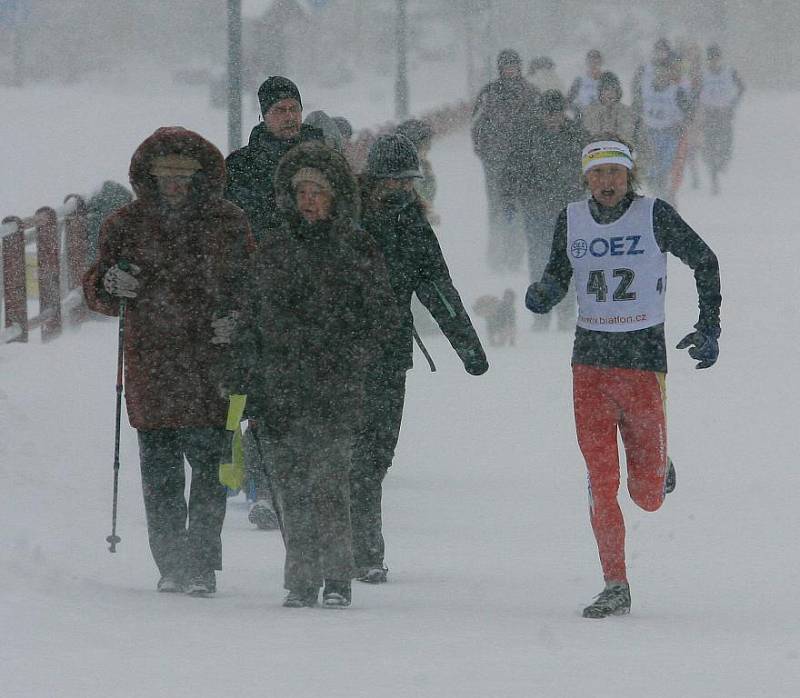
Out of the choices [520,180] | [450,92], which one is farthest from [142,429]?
[450,92]

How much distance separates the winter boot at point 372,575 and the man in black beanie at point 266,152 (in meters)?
0.96

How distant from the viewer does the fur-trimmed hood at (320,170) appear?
640 cm

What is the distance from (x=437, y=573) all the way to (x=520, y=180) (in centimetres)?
786

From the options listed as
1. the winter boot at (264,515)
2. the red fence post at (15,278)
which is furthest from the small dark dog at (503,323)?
the winter boot at (264,515)

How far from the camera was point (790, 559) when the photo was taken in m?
8.05

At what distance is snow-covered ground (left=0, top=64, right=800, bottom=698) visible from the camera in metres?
5.16

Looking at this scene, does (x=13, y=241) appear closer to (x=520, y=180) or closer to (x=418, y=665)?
(x=520, y=180)

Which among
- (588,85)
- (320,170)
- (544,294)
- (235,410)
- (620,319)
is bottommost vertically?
(235,410)

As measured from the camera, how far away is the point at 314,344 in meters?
6.36

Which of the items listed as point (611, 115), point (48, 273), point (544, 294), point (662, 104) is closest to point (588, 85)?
point (662, 104)

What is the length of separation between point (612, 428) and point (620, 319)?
406mm

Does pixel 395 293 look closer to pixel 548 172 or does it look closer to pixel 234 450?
pixel 234 450

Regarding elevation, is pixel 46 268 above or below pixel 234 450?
above

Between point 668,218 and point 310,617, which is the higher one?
point 668,218
